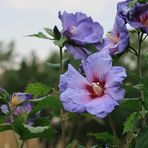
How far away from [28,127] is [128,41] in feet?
1.16

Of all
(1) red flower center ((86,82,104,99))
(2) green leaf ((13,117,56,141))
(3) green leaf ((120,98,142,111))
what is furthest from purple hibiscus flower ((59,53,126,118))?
(2) green leaf ((13,117,56,141))

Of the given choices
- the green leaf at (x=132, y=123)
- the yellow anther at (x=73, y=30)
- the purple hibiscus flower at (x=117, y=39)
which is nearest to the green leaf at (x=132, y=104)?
the green leaf at (x=132, y=123)

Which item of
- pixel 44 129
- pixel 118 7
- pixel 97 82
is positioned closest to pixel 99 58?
pixel 97 82

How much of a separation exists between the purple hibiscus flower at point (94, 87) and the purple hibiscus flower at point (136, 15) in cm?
12

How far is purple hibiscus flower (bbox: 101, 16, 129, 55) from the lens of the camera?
4.68 feet

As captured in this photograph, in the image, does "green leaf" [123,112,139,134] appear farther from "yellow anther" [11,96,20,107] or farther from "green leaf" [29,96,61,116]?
"yellow anther" [11,96,20,107]

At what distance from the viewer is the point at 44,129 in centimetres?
155

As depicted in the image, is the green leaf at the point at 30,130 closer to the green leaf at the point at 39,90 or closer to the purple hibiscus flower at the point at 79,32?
the green leaf at the point at 39,90

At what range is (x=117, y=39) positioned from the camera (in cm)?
150

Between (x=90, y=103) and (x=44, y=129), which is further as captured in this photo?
(x=44, y=129)

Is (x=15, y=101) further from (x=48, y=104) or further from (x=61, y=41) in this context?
(x=61, y=41)

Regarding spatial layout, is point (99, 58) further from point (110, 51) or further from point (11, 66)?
point (11, 66)

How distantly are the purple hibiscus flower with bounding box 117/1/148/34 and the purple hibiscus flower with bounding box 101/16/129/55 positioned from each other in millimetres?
16

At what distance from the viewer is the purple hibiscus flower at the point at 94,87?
4.22 feet
